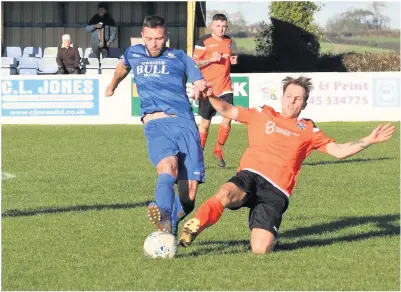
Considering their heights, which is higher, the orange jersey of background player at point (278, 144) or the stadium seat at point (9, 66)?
the orange jersey of background player at point (278, 144)

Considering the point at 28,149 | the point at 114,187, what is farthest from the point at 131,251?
the point at 28,149

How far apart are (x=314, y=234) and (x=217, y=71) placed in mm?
7572

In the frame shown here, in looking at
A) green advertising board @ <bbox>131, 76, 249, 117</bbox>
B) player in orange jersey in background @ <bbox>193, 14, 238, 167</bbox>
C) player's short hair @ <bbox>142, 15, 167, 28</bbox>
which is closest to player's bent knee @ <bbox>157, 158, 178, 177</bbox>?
player's short hair @ <bbox>142, 15, 167, 28</bbox>

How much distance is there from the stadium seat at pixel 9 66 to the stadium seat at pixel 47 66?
29.6 inches

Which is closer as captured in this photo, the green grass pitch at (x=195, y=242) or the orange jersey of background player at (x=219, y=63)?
the green grass pitch at (x=195, y=242)

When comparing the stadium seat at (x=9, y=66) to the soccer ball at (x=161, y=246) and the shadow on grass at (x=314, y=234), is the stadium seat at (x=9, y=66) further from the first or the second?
the soccer ball at (x=161, y=246)

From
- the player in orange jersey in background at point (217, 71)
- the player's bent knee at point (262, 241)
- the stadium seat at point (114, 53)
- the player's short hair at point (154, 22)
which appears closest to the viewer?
the player's bent knee at point (262, 241)

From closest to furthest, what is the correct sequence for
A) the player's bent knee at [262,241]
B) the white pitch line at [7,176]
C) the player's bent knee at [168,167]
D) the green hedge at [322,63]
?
the player's bent knee at [262,241], the player's bent knee at [168,167], the white pitch line at [7,176], the green hedge at [322,63]

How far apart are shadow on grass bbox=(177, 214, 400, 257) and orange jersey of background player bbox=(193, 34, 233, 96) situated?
20.4ft

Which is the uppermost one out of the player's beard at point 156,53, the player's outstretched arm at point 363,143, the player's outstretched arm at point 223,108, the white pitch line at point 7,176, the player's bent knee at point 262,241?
the player's beard at point 156,53

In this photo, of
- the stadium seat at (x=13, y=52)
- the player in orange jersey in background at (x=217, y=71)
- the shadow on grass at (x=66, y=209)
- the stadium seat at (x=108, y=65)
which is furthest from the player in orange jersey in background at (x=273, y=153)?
the stadium seat at (x=13, y=52)

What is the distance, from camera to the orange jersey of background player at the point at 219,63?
16734 mm

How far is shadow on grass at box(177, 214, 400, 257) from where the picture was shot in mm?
8812

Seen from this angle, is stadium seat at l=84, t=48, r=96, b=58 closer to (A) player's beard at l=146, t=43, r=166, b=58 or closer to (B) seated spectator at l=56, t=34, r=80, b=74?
(B) seated spectator at l=56, t=34, r=80, b=74
